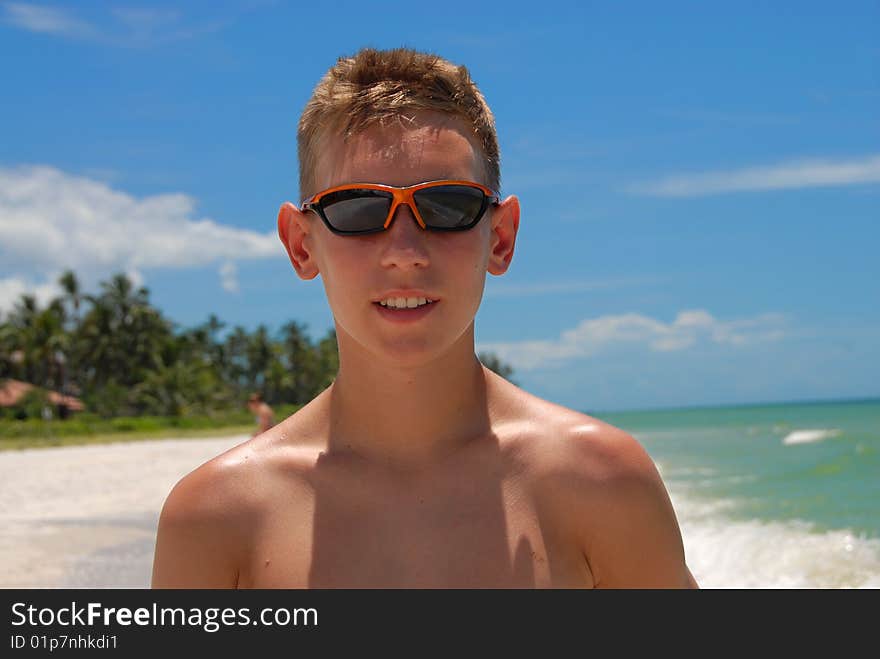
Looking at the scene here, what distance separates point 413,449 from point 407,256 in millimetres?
406

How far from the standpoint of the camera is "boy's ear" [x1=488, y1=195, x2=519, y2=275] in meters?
1.84

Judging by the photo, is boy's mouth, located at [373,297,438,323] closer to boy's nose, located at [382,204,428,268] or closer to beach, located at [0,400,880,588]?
boy's nose, located at [382,204,428,268]

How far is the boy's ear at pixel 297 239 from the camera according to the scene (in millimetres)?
1889

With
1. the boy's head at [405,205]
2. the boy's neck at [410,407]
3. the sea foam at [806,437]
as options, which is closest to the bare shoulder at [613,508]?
the boy's neck at [410,407]

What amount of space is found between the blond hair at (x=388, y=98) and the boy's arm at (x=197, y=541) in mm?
Answer: 628

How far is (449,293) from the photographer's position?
1.70 m

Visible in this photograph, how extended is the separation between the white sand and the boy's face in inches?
343

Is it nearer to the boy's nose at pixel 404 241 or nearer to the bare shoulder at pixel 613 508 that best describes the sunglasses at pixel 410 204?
the boy's nose at pixel 404 241

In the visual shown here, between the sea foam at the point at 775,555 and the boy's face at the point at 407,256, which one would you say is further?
the sea foam at the point at 775,555

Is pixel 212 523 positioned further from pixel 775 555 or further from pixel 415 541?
pixel 775 555

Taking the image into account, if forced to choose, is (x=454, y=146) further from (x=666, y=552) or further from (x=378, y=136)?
(x=666, y=552)

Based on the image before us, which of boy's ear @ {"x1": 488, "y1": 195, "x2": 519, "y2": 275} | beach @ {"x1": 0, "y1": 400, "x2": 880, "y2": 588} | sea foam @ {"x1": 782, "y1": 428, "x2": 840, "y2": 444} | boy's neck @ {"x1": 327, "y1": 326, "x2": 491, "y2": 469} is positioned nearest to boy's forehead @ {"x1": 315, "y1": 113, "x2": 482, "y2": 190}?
boy's ear @ {"x1": 488, "y1": 195, "x2": 519, "y2": 275}

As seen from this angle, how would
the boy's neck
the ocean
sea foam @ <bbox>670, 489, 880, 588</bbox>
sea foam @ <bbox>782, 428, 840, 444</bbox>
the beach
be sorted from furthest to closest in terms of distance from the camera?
sea foam @ <bbox>782, 428, 840, 444</bbox>, the ocean, the beach, sea foam @ <bbox>670, 489, 880, 588</bbox>, the boy's neck

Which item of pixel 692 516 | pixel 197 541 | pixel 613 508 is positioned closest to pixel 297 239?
pixel 197 541
